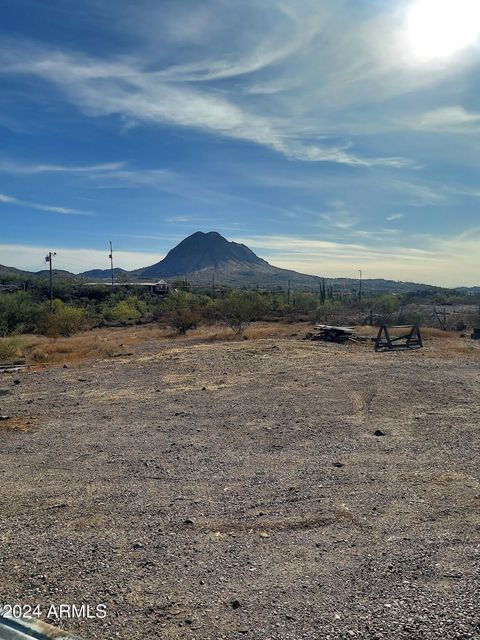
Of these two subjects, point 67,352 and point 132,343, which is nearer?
point 67,352

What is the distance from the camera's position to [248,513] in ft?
20.6

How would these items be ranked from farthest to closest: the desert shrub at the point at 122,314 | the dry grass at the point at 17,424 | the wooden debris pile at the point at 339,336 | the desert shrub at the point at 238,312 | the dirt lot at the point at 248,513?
the desert shrub at the point at 122,314 < the desert shrub at the point at 238,312 < the wooden debris pile at the point at 339,336 < the dry grass at the point at 17,424 < the dirt lot at the point at 248,513

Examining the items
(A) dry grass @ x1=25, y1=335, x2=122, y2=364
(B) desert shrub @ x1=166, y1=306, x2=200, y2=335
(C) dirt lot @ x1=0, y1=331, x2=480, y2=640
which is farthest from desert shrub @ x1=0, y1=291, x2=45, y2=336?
(C) dirt lot @ x1=0, y1=331, x2=480, y2=640

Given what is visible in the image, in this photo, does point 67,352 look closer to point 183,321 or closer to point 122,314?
point 183,321

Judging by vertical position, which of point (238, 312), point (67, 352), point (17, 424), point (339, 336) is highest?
point (238, 312)

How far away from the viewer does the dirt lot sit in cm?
430

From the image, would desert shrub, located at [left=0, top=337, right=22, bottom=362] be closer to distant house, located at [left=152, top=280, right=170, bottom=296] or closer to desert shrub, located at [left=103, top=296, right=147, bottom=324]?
desert shrub, located at [left=103, top=296, right=147, bottom=324]

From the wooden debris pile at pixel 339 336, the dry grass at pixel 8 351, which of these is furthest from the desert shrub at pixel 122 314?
the wooden debris pile at pixel 339 336

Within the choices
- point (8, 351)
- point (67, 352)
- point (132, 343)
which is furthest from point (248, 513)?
point (132, 343)

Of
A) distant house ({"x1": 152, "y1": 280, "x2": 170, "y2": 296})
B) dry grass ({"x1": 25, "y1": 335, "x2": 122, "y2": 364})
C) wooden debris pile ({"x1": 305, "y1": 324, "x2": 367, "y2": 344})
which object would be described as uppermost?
distant house ({"x1": 152, "y1": 280, "x2": 170, "y2": 296})

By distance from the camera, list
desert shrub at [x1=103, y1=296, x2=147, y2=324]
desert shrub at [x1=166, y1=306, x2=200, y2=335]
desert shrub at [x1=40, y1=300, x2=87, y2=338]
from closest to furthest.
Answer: desert shrub at [x1=40, y1=300, x2=87, y2=338], desert shrub at [x1=166, y1=306, x2=200, y2=335], desert shrub at [x1=103, y1=296, x2=147, y2=324]

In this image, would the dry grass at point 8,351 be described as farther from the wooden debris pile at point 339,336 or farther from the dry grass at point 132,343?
the wooden debris pile at point 339,336

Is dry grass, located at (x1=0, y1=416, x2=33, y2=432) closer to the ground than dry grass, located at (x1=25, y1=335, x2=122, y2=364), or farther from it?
closer to the ground

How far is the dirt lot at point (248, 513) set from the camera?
430cm
